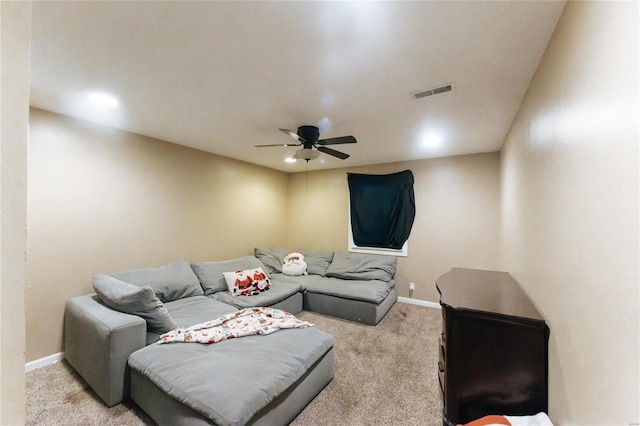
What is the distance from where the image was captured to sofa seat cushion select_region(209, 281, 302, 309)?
3.21 m

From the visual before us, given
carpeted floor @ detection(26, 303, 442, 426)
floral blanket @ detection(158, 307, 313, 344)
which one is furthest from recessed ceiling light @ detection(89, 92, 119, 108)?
carpeted floor @ detection(26, 303, 442, 426)

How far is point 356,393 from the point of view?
2.15m

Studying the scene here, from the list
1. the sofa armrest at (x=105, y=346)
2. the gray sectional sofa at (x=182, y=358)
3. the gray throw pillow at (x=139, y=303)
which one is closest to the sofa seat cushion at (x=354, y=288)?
the gray sectional sofa at (x=182, y=358)

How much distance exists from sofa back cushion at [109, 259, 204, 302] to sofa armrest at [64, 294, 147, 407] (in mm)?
495

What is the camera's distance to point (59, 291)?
8.54 feet

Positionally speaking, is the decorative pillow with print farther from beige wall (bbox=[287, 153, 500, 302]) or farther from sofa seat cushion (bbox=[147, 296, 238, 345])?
beige wall (bbox=[287, 153, 500, 302])

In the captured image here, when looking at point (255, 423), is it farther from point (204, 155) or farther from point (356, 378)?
point (204, 155)

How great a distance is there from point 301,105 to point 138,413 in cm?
269

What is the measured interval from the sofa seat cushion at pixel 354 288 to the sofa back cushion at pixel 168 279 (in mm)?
1607

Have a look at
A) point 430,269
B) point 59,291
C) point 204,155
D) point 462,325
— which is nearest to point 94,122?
point 204,155

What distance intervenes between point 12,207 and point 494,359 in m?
2.09

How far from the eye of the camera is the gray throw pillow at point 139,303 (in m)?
2.12

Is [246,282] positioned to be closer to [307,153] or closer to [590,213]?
[307,153]

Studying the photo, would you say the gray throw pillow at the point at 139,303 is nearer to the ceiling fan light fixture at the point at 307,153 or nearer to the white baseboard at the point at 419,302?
the ceiling fan light fixture at the point at 307,153
